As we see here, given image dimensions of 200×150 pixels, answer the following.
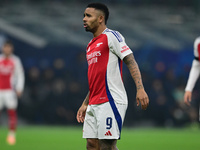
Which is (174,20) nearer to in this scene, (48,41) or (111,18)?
(111,18)

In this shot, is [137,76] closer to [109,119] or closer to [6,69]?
[109,119]

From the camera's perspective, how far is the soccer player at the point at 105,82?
605cm

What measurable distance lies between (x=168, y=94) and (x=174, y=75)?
0.85m

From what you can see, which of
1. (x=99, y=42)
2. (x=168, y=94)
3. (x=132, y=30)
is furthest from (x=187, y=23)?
(x=99, y=42)

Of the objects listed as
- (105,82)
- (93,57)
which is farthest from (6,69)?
(105,82)

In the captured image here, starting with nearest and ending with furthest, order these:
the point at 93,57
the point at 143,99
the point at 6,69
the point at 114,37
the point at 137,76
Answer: the point at 143,99 < the point at 137,76 < the point at 114,37 < the point at 93,57 < the point at 6,69

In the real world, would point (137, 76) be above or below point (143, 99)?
above

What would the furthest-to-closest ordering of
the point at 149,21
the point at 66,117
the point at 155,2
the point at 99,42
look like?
1. the point at 155,2
2. the point at 149,21
3. the point at 66,117
4. the point at 99,42

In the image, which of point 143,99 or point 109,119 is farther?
point 109,119

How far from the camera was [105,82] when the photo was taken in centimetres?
615

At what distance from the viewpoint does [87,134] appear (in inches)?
248

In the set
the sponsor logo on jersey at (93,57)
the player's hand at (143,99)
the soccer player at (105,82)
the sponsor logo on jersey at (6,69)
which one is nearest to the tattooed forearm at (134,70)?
the soccer player at (105,82)

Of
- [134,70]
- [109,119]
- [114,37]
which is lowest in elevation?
[109,119]

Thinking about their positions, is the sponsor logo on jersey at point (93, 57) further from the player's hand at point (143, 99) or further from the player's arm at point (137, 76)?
the player's hand at point (143, 99)
